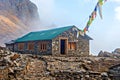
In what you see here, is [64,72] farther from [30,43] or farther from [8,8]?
[8,8]

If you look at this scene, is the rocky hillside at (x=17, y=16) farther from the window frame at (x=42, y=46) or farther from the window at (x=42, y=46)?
the window at (x=42, y=46)

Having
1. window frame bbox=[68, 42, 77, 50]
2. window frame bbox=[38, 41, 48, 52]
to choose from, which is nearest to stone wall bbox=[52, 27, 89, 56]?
window frame bbox=[68, 42, 77, 50]

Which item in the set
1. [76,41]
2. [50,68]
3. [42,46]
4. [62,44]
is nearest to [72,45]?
[76,41]

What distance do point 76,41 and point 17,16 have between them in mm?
92038

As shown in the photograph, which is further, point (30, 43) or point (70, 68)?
point (30, 43)

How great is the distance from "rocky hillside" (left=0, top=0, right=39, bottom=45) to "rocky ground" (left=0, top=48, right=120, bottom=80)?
232 feet

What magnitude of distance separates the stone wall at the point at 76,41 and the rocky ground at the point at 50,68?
19.0ft

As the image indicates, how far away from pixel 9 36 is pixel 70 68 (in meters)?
70.9

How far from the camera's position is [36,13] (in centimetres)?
14550

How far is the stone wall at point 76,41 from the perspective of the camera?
40281 mm

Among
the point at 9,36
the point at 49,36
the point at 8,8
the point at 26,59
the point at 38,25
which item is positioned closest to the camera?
the point at 26,59

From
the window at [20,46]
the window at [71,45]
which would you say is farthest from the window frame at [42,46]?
the window at [20,46]

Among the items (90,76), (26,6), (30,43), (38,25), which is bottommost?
(90,76)

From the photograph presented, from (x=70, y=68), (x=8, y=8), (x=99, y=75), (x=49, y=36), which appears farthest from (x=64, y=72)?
(x=8, y=8)
